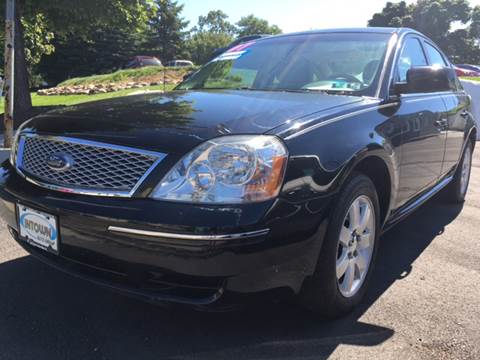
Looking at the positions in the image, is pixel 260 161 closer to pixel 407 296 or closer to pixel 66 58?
pixel 407 296

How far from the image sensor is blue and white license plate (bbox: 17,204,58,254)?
Answer: 227 cm

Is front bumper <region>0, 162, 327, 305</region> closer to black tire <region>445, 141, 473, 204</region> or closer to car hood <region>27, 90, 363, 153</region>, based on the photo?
car hood <region>27, 90, 363, 153</region>

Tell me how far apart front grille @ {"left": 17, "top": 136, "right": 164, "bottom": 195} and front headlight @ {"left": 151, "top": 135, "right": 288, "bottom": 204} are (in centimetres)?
14

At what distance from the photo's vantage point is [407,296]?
291cm

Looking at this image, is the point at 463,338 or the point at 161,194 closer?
the point at 161,194

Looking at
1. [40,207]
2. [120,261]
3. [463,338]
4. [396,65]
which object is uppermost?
[396,65]

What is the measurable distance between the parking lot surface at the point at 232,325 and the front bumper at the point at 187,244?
0.30 meters

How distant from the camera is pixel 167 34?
63.0 metres

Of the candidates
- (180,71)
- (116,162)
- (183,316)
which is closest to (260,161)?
(116,162)

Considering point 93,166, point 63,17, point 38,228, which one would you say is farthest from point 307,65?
point 63,17

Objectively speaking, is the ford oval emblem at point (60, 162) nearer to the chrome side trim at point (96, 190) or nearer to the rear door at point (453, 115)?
the chrome side trim at point (96, 190)

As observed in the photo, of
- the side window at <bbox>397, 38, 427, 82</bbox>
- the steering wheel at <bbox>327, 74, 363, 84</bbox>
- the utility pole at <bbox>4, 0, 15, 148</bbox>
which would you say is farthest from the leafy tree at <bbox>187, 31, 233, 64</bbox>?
the steering wheel at <bbox>327, 74, 363, 84</bbox>

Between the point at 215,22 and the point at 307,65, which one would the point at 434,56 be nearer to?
the point at 307,65

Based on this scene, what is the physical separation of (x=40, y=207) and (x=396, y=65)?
94.3 inches
